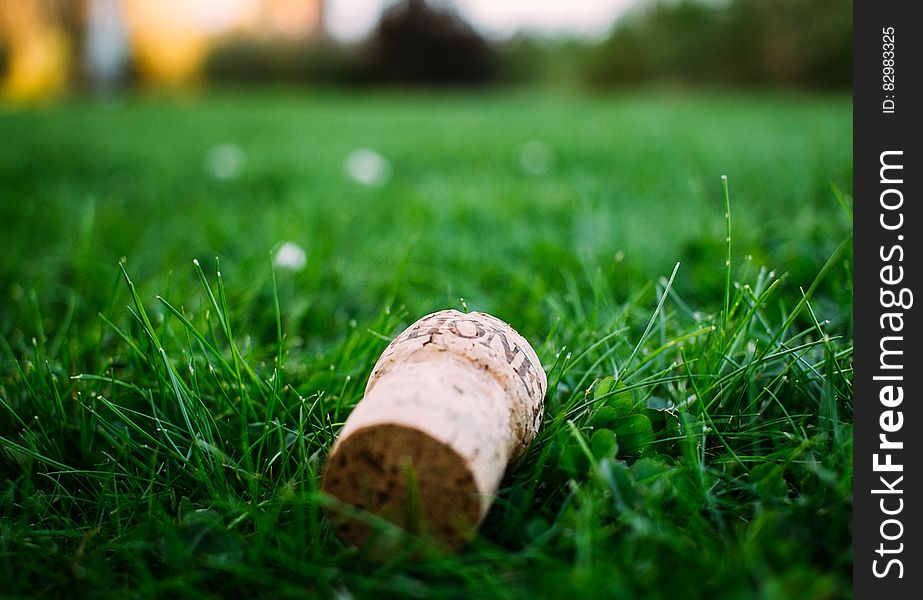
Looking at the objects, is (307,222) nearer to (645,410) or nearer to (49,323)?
(49,323)

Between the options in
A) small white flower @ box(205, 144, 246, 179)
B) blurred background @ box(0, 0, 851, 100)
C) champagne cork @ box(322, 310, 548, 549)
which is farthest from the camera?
blurred background @ box(0, 0, 851, 100)

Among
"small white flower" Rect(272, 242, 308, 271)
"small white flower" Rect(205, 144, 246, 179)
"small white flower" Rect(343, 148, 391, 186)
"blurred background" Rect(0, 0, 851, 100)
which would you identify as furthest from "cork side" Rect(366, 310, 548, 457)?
"blurred background" Rect(0, 0, 851, 100)

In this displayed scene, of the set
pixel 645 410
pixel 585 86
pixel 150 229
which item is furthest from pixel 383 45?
pixel 645 410

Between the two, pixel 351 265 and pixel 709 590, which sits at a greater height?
pixel 351 265

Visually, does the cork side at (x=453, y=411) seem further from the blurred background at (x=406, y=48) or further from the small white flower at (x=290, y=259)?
the blurred background at (x=406, y=48)

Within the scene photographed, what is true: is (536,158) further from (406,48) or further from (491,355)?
(406,48)

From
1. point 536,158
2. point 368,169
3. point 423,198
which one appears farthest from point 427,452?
point 536,158

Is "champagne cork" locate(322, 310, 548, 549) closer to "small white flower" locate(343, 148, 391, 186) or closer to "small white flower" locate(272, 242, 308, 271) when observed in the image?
"small white flower" locate(272, 242, 308, 271)

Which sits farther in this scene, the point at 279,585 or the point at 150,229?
the point at 150,229
